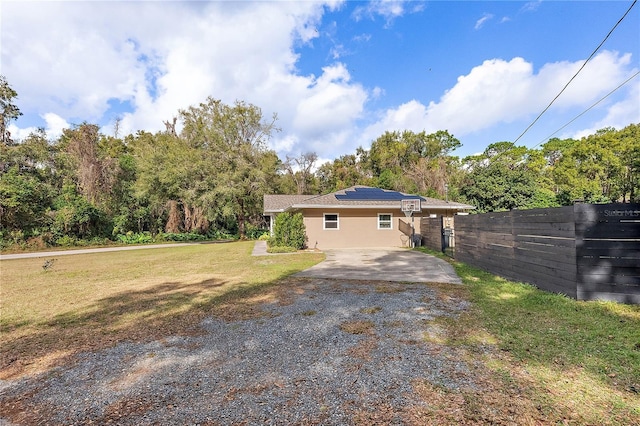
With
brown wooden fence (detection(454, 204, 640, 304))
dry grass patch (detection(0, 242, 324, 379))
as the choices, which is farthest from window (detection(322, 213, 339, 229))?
brown wooden fence (detection(454, 204, 640, 304))

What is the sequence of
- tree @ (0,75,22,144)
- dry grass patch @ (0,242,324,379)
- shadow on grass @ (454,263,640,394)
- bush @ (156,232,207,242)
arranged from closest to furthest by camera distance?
shadow on grass @ (454,263,640,394) < dry grass patch @ (0,242,324,379) < tree @ (0,75,22,144) < bush @ (156,232,207,242)

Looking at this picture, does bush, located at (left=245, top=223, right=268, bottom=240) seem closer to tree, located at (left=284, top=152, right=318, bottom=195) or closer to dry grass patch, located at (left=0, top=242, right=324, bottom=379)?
tree, located at (left=284, top=152, right=318, bottom=195)

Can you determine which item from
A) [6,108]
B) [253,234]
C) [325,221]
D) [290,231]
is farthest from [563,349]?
[6,108]

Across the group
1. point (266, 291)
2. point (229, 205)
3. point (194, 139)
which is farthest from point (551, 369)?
point (194, 139)

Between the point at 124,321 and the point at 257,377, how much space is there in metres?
3.14

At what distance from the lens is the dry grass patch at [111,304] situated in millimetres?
3879

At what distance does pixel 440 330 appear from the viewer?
3955mm

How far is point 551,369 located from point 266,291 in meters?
4.99

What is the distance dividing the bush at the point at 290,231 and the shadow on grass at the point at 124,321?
802 centimetres

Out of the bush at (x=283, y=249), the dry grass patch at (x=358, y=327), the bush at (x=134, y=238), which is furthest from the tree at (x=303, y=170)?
the dry grass patch at (x=358, y=327)

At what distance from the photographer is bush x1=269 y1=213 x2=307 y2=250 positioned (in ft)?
49.9

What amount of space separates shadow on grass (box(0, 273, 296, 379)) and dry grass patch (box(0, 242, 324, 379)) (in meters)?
0.01

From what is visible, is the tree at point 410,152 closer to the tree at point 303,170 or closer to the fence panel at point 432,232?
the tree at point 303,170

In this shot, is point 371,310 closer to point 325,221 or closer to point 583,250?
point 583,250
